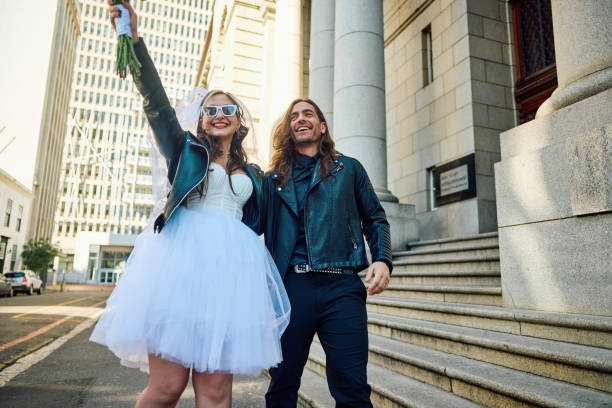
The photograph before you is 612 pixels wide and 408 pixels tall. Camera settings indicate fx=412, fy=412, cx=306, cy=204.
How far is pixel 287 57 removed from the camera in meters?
13.3

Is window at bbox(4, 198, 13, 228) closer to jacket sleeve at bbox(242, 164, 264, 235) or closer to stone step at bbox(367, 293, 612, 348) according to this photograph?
stone step at bbox(367, 293, 612, 348)

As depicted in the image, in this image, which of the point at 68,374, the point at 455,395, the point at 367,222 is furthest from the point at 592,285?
the point at 68,374

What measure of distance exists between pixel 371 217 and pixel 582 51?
3083 millimetres

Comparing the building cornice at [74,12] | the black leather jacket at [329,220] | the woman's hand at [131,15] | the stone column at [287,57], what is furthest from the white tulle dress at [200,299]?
the building cornice at [74,12]

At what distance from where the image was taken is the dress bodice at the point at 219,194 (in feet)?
7.14

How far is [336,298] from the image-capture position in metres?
2.21

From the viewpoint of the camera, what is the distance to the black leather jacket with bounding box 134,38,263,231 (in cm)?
192

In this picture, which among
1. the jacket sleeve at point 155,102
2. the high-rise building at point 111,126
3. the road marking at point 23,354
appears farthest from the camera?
the high-rise building at point 111,126

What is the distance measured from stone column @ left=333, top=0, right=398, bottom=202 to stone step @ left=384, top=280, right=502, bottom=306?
2648 millimetres

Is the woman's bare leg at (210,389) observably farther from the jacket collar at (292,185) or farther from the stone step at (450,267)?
the stone step at (450,267)

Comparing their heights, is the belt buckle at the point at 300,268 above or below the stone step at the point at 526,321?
above

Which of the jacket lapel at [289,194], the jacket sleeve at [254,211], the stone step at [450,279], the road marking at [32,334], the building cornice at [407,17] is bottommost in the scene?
the road marking at [32,334]

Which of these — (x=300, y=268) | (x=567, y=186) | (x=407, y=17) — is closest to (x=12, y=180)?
(x=407, y=17)

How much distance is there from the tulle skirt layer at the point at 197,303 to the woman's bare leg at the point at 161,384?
8cm
